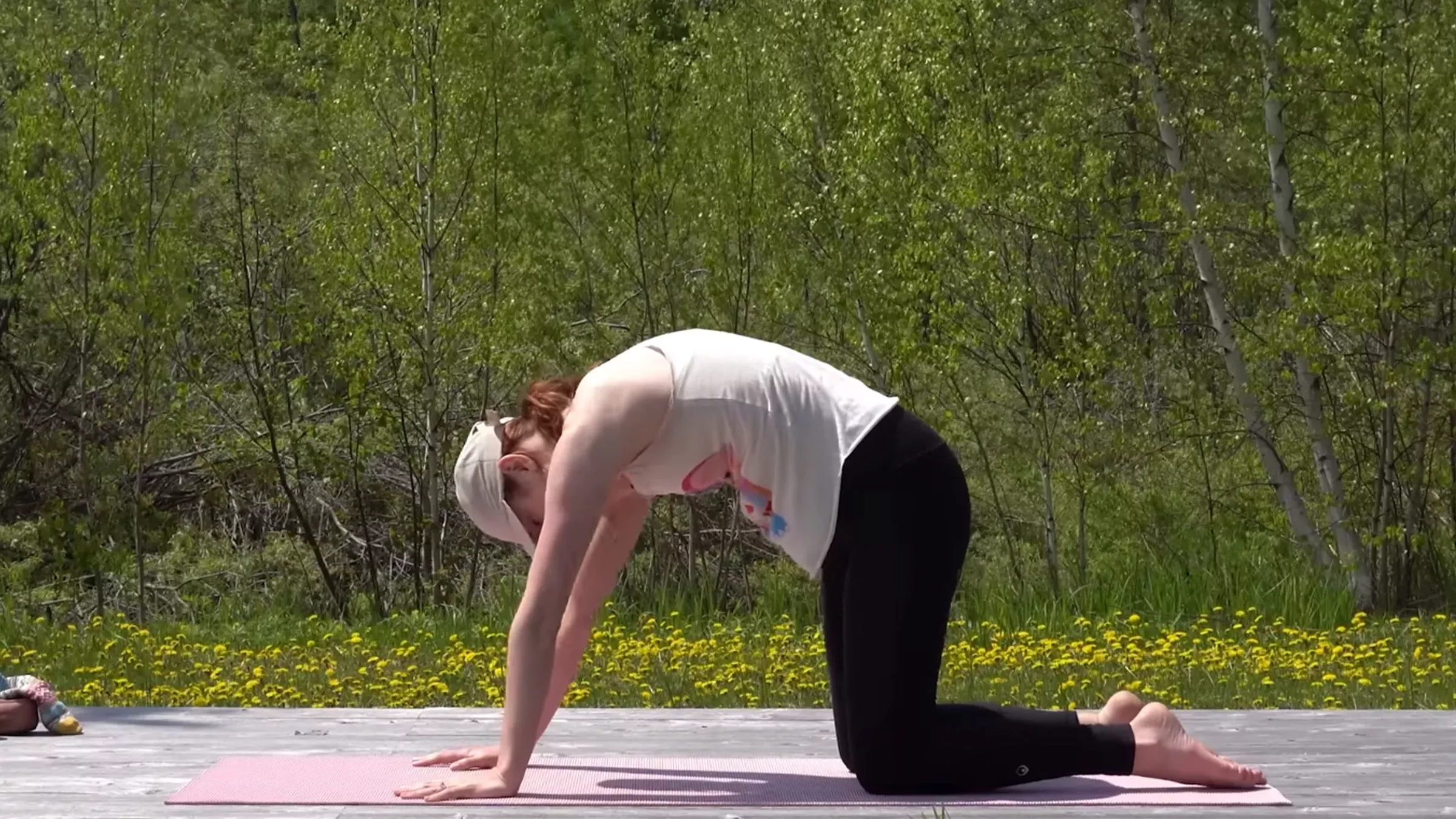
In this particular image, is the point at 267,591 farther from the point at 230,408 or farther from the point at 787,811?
the point at 787,811

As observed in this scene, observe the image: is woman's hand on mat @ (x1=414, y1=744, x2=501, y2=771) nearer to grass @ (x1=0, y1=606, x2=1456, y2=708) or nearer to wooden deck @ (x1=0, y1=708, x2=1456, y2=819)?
wooden deck @ (x1=0, y1=708, x2=1456, y2=819)

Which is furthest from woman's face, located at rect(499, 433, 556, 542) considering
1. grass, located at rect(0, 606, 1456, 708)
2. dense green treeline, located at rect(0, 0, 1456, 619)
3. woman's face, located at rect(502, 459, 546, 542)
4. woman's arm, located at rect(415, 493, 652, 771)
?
dense green treeline, located at rect(0, 0, 1456, 619)

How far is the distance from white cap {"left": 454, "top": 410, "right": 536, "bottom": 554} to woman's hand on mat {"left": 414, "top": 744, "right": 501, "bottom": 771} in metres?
0.47

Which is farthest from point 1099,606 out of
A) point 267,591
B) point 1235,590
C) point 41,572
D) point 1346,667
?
point 41,572

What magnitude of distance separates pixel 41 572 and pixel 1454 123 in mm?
9023

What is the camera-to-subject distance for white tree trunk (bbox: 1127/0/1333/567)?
10578 millimetres

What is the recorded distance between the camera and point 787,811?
3229 millimetres

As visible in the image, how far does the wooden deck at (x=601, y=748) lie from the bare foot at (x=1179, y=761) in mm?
106

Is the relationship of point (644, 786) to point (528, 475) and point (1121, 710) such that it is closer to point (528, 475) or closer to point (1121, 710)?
point (528, 475)

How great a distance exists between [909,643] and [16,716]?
7.30 ft

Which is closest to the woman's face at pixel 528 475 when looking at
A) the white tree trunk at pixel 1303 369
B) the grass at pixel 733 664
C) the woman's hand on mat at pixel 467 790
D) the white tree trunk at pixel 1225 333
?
the woman's hand on mat at pixel 467 790

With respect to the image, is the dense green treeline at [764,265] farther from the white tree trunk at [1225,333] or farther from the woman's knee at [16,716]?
the woman's knee at [16,716]

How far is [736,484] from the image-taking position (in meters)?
3.39

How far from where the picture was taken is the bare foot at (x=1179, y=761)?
346 cm
